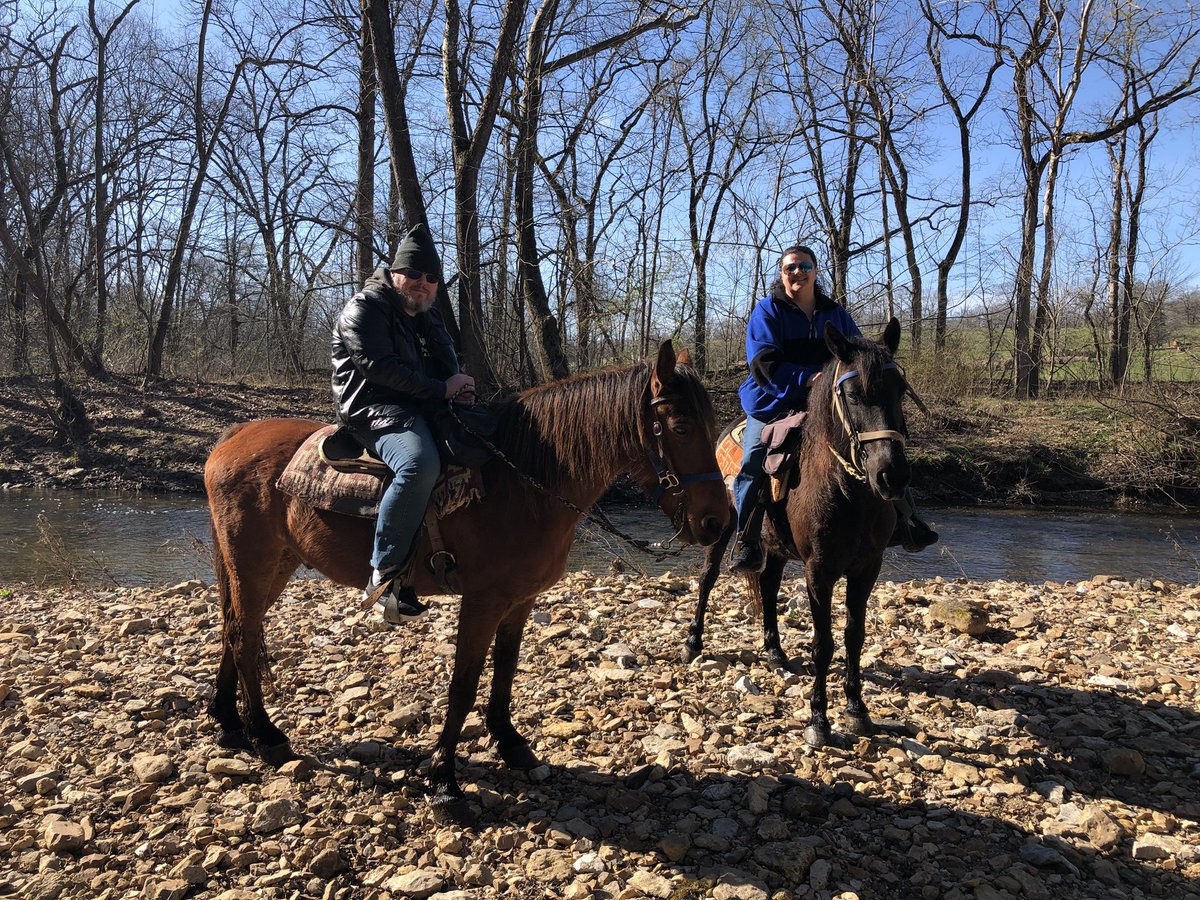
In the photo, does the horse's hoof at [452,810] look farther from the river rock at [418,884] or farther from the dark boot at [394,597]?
the dark boot at [394,597]

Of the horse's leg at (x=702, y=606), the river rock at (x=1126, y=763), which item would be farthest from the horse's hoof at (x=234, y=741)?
the river rock at (x=1126, y=763)

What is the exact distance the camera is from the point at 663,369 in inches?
131

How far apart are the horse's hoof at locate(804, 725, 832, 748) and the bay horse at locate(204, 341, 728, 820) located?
1651 mm

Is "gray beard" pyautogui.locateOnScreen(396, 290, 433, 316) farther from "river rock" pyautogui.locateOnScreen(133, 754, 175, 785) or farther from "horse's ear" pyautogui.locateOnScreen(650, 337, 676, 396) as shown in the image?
"river rock" pyautogui.locateOnScreen(133, 754, 175, 785)

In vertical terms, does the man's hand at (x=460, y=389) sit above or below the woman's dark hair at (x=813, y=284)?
below

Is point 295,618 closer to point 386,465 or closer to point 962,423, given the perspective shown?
point 386,465

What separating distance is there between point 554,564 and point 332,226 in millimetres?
15489

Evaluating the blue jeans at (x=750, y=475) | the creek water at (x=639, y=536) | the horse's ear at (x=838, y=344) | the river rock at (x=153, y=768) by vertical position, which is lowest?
the creek water at (x=639, y=536)

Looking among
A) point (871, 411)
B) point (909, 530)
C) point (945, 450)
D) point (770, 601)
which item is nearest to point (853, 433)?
point (871, 411)

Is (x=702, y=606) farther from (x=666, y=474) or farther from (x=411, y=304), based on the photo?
(x=411, y=304)

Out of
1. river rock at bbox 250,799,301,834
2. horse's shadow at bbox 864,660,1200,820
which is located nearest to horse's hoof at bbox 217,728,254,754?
river rock at bbox 250,799,301,834

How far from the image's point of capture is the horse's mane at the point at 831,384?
401 centimetres

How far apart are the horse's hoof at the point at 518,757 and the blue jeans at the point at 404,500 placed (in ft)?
4.10

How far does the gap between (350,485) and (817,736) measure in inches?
119
